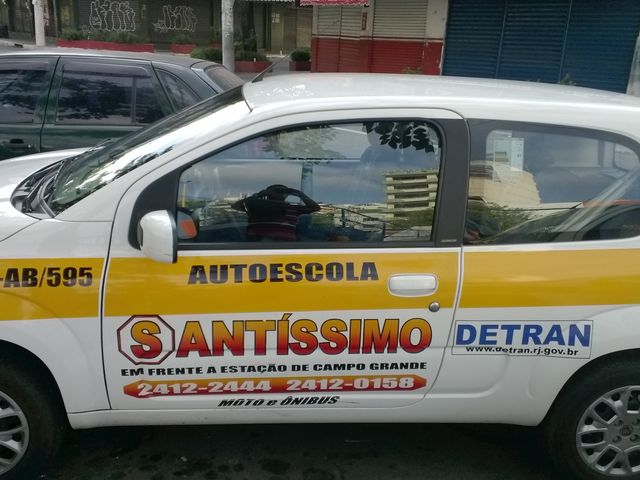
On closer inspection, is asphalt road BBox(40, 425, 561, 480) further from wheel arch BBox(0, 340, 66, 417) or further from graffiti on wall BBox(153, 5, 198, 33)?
graffiti on wall BBox(153, 5, 198, 33)

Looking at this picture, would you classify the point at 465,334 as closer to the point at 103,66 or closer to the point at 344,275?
the point at 344,275

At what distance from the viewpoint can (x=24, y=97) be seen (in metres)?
4.75

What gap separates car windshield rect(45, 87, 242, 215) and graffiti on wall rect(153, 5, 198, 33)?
1397 inches

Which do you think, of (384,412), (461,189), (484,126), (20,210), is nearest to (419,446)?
(384,412)

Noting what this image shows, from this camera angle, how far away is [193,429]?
2980 mm

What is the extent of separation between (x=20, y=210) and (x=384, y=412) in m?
1.74

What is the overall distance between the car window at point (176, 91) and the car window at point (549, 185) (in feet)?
9.91

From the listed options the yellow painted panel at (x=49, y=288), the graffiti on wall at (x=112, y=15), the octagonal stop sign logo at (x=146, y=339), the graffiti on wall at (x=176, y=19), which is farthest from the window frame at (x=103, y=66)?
the graffiti on wall at (x=176, y=19)

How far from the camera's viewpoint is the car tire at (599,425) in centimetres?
242

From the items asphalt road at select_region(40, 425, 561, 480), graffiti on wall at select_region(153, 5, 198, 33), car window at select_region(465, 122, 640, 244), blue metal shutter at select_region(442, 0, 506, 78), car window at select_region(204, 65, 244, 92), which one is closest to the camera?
car window at select_region(465, 122, 640, 244)

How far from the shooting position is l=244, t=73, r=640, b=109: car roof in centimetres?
244

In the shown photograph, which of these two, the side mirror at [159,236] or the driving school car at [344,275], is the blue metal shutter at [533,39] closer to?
the driving school car at [344,275]

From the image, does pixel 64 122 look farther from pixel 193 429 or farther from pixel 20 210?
pixel 193 429

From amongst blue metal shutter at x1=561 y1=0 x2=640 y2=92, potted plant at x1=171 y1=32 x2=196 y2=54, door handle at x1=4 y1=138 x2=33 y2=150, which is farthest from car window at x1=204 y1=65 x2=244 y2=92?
potted plant at x1=171 y1=32 x2=196 y2=54
